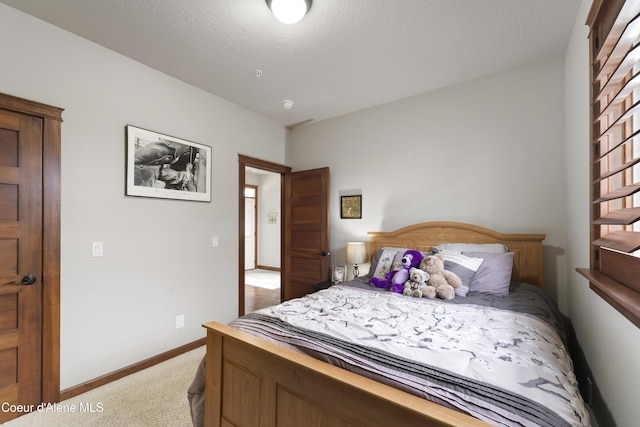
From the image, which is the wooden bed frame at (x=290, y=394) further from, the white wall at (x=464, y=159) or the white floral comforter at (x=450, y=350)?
the white wall at (x=464, y=159)

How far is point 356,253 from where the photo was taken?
322 cm

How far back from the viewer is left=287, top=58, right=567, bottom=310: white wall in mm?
2469

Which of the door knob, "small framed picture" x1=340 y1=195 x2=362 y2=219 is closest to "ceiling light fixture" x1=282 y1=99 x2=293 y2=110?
"small framed picture" x1=340 y1=195 x2=362 y2=219

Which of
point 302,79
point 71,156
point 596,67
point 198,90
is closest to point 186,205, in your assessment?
point 71,156

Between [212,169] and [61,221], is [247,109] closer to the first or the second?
[212,169]

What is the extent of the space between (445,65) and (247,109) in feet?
7.37

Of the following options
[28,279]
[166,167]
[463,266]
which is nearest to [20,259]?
[28,279]

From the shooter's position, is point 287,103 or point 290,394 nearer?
point 290,394

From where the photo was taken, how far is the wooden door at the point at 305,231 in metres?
3.63

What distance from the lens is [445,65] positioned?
8.33 ft

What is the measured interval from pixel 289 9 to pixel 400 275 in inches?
79.8

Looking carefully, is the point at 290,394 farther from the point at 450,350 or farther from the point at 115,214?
the point at 115,214

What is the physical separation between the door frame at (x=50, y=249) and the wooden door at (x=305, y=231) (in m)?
2.38

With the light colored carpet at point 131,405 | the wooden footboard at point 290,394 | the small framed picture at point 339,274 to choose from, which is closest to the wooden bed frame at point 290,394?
the wooden footboard at point 290,394
